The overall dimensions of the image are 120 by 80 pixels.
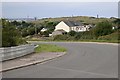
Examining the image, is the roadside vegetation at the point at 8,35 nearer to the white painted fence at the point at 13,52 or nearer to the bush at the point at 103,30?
the white painted fence at the point at 13,52

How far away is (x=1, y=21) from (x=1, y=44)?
118 inches

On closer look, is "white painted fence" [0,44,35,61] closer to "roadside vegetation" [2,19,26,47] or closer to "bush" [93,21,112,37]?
"roadside vegetation" [2,19,26,47]

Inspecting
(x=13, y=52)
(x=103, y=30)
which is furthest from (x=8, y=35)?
(x=103, y=30)

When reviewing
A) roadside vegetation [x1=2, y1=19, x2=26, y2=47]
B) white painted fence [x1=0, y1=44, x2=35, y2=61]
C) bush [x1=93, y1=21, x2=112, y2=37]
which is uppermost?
bush [x1=93, y1=21, x2=112, y2=37]

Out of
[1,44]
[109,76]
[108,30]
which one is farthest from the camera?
[108,30]

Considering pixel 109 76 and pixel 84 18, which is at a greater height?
pixel 84 18

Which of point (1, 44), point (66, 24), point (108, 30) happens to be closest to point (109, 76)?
point (1, 44)

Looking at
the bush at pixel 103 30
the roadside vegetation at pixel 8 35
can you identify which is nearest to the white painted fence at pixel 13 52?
the roadside vegetation at pixel 8 35

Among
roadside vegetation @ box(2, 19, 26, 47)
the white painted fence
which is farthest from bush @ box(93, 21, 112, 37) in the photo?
the white painted fence

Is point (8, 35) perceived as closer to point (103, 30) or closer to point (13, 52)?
point (13, 52)

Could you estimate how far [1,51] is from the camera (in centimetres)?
1716

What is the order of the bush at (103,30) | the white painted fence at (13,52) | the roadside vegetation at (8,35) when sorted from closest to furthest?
1. the white painted fence at (13,52)
2. the roadside vegetation at (8,35)
3. the bush at (103,30)

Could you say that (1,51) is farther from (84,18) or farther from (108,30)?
(84,18)

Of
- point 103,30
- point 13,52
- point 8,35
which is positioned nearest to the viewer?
point 13,52
